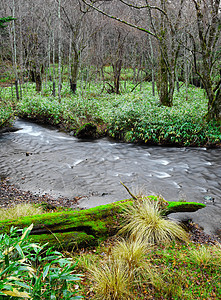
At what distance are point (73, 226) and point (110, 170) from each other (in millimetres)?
4153

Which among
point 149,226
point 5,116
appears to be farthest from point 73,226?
point 5,116

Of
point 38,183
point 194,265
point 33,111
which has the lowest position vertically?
point 38,183

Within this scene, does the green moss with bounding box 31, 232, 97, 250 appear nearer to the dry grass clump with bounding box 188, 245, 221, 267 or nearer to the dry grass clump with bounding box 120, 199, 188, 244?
the dry grass clump with bounding box 120, 199, 188, 244

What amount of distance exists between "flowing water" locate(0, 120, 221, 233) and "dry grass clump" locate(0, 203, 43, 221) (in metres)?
1.04

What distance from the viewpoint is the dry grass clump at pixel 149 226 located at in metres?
3.14

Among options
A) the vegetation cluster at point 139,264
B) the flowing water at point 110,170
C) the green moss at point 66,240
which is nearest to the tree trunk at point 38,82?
the flowing water at point 110,170

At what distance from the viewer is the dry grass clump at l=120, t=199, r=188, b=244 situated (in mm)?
3139

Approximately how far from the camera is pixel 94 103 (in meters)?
13.8

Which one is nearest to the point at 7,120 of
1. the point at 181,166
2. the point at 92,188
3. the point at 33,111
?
the point at 33,111

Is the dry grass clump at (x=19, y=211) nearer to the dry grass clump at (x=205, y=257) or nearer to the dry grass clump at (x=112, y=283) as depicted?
the dry grass clump at (x=112, y=283)

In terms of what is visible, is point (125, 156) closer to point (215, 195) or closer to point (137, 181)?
point (137, 181)

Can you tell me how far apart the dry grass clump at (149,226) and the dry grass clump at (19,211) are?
1755 millimetres

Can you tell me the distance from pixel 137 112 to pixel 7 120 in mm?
6704

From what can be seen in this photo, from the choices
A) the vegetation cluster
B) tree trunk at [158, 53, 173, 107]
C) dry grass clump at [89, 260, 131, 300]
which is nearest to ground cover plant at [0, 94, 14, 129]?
tree trunk at [158, 53, 173, 107]
